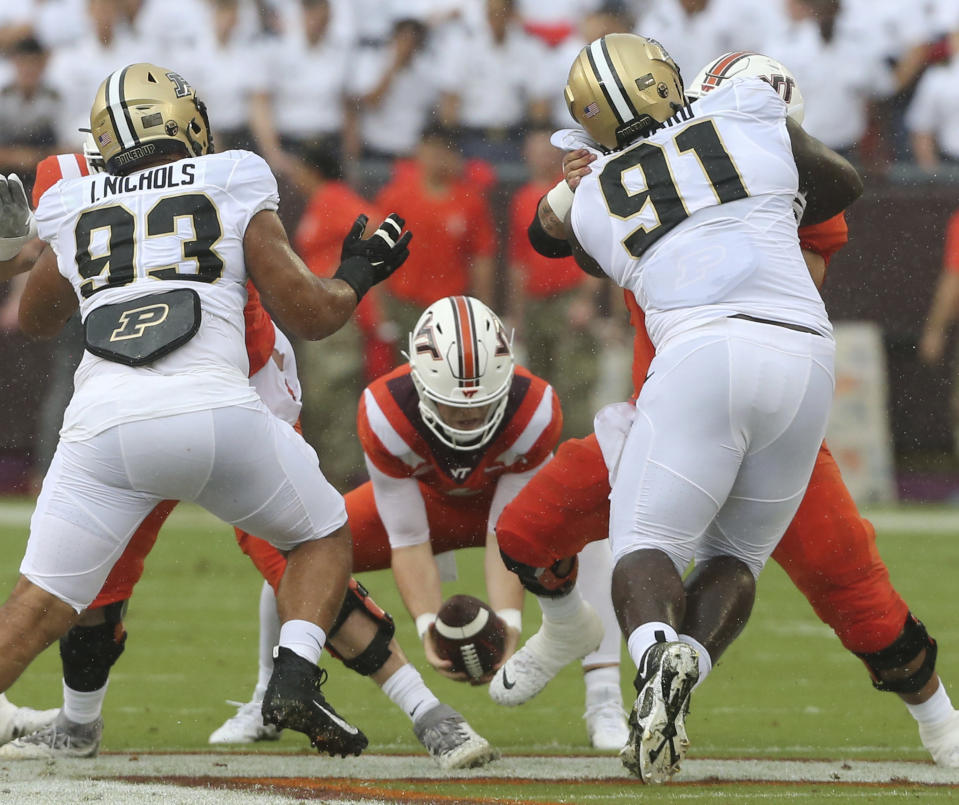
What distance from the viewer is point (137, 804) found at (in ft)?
11.7

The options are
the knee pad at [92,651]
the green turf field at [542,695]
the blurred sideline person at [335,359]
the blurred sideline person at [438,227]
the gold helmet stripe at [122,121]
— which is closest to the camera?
the gold helmet stripe at [122,121]

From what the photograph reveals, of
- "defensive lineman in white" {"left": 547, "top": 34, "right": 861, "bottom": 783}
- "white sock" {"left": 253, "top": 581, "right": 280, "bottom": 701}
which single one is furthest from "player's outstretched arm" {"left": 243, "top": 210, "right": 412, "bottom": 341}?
"white sock" {"left": 253, "top": 581, "right": 280, "bottom": 701}

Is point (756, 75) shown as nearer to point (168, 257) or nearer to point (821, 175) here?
point (821, 175)

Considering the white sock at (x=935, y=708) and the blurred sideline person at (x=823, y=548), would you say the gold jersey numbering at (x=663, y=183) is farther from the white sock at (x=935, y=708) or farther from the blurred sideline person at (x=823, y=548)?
the white sock at (x=935, y=708)

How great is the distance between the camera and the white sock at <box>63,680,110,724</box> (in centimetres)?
461

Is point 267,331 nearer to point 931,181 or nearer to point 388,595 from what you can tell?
point 388,595

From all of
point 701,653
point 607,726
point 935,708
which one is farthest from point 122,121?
point 935,708

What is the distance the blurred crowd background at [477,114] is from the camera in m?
10.4

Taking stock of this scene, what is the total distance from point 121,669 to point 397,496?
69.5 inches

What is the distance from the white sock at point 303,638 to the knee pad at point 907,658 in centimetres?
146

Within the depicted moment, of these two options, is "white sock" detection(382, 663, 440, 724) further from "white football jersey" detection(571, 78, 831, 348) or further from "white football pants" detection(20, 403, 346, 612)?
"white football jersey" detection(571, 78, 831, 348)

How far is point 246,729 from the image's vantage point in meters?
5.07

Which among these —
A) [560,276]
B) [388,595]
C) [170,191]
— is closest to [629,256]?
[170,191]

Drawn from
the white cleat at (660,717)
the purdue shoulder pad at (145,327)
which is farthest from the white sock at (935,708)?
the purdue shoulder pad at (145,327)
